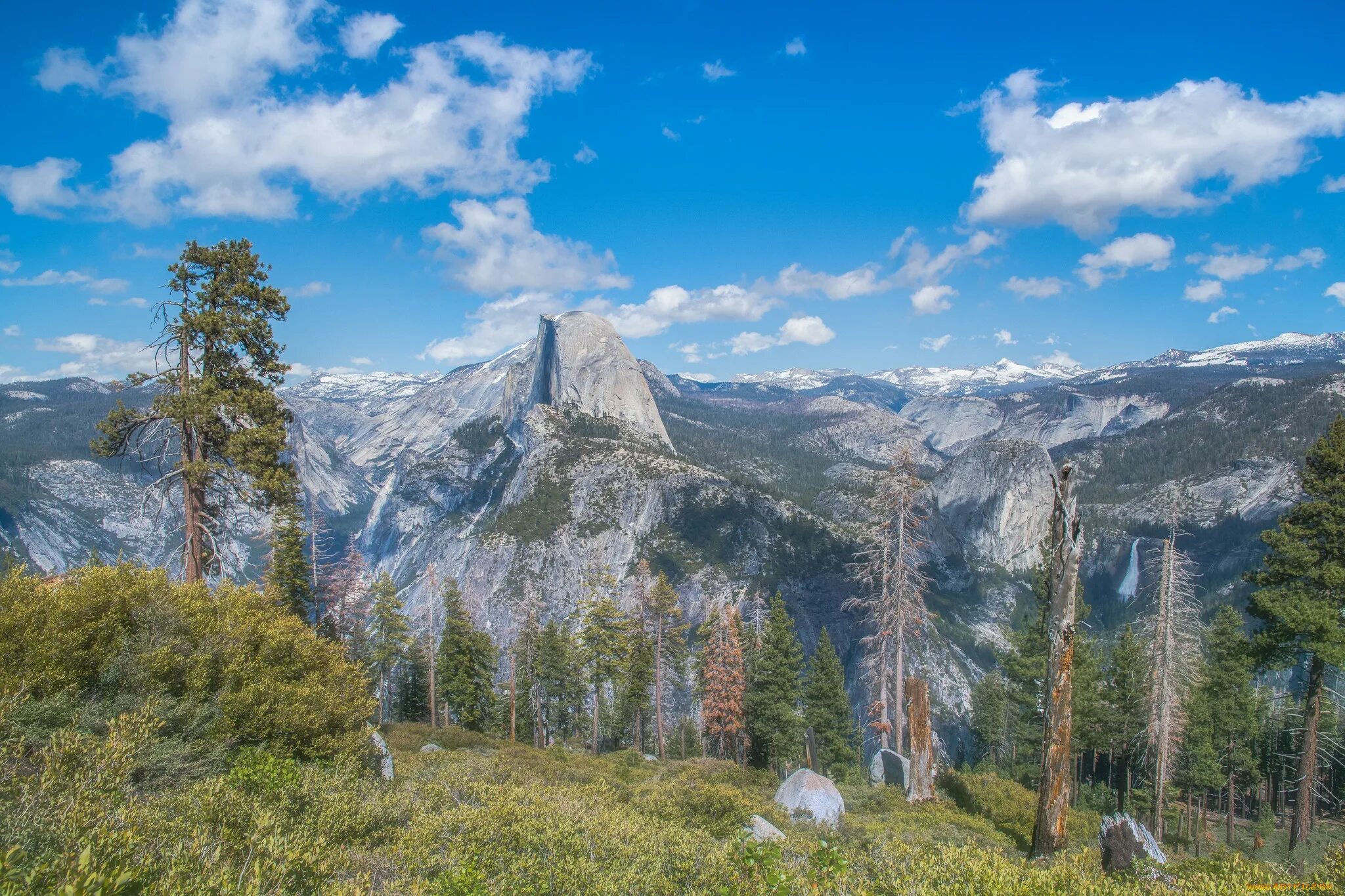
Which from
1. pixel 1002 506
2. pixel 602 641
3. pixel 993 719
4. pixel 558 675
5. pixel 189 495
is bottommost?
pixel 993 719

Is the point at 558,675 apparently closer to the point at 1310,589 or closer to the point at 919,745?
the point at 919,745

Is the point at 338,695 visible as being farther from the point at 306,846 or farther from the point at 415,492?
the point at 415,492

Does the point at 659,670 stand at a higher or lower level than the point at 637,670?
higher

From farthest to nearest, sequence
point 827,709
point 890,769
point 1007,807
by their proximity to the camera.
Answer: point 827,709
point 890,769
point 1007,807

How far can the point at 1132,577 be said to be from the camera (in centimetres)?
14512

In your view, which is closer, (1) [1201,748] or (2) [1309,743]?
(2) [1309,743]

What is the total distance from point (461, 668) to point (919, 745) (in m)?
31.4

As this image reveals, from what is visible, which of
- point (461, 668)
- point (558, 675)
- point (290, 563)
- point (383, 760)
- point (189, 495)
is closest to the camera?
point (383, 760)

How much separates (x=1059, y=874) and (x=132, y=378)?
20.1 metres

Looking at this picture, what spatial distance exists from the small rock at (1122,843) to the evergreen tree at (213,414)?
19374 millimetres

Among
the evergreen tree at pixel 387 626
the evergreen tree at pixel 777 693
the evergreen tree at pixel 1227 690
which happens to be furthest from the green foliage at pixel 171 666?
the evergreen tree at pixel 1227 690

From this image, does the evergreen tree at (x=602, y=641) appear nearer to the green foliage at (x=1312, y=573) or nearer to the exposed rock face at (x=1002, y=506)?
the green foliage at (x=1312, y=573)

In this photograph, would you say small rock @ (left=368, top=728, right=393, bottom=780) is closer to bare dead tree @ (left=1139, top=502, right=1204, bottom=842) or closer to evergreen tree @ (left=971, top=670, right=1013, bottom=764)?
bare dead tree @ (left=1139, top=502, right=1204, bottom=842)

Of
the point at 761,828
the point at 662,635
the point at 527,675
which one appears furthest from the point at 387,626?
the point at 761,828
